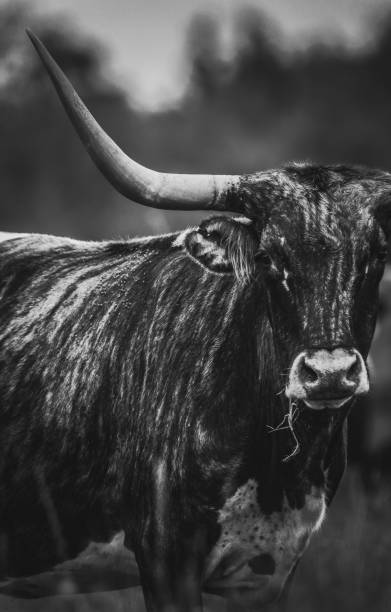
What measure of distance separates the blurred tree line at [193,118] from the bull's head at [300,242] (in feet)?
98.6

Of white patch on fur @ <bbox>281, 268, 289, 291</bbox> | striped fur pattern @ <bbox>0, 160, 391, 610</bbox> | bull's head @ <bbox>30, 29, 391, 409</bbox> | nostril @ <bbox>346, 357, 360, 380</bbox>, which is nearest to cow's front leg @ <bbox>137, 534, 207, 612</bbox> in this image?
striped fur pattern @ <bbox>0, 160, 391, 610</bbox>

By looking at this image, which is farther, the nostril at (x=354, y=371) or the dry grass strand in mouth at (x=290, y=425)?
the dry grass strand in mouth at (x=290, y=425)

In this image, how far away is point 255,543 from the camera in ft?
12.7

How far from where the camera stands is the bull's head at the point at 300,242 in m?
3.45

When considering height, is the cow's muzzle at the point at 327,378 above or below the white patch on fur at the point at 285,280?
below

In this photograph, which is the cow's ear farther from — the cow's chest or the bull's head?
the cow's chest

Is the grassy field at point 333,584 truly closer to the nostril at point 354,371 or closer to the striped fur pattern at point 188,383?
the striped fur pattern at point 188,383

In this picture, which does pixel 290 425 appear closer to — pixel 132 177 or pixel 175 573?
pixel 175 573

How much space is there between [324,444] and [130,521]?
0.84 m

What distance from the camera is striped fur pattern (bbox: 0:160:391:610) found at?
12.2 ft

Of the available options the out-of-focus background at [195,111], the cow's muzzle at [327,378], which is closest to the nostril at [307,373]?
the cow's muzzle at [327,378]

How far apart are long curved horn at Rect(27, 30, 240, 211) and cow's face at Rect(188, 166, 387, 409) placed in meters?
0.11

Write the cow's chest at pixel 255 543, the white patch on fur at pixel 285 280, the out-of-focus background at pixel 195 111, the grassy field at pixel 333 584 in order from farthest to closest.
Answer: the out-of-focus background at pixel 195 111
the grassy field at pixel 333 584
the cow's chest at pixel 255 543
the white patch on fur at pixel 285 280

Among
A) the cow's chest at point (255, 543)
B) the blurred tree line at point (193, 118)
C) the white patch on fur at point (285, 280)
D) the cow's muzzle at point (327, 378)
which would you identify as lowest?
the cow's chest at point (255, 543)
